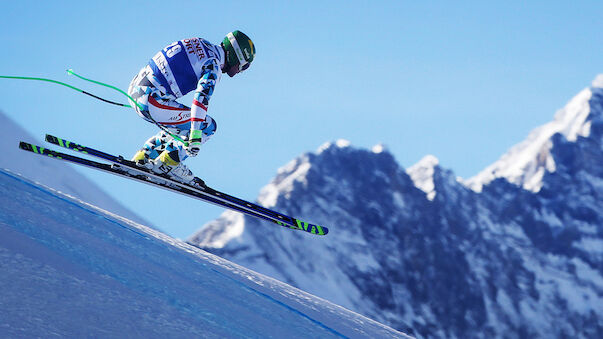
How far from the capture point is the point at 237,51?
919 centimetres

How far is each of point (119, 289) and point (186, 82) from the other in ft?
15.1

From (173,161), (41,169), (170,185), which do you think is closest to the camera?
(173,161)

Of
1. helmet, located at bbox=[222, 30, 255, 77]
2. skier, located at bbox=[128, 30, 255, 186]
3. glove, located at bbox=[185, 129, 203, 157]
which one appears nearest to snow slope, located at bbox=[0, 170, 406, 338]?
glove, located at bbox=[185, 129, 203, 157]

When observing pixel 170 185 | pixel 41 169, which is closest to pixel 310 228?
pixel 170 185

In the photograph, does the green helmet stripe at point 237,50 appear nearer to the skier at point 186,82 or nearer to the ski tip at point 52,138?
the skier at point 186,82

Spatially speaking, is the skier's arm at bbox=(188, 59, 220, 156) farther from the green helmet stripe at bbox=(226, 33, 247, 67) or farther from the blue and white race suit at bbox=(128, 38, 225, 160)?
the green helmet stripe at bbox=(226, 33, 247, 67)

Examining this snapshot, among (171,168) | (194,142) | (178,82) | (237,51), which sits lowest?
(171,168)

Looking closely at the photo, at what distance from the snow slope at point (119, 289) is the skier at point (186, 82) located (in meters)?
1.76

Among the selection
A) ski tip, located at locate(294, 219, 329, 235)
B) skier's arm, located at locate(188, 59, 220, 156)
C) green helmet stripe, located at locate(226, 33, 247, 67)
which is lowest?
ski tip, located at locate(294, 219, 329, 235)

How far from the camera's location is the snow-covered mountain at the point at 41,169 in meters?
50.1

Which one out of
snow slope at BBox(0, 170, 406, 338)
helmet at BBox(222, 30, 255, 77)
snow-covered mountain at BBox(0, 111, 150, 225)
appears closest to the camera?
snow slope at BBox(0, 170, 406, 338)

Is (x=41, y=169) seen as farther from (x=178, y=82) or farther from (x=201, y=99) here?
(x=201, y=99)

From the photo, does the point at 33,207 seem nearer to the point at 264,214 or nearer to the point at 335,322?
the point at 335,322

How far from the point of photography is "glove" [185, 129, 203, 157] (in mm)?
8804
